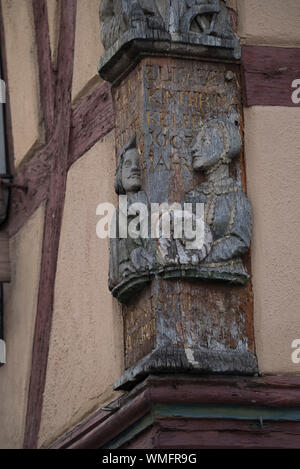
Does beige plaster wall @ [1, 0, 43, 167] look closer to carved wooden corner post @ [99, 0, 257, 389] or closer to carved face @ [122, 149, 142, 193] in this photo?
carved wooden corner post @ [99, 0, 257, 389]

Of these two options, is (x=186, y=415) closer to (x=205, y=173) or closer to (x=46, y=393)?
(x=205, y=173)

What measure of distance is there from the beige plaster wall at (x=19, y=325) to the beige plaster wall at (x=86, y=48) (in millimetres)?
724

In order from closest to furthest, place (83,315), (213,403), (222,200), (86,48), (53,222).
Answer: (213,403)
(222,200)
(83,315)
(86,48)
(53,222)

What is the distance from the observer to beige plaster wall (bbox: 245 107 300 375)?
6.97 meters

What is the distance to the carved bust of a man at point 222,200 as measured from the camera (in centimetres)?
693

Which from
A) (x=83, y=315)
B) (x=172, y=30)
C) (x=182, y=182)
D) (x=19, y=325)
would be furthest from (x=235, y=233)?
(x=19, y=325)

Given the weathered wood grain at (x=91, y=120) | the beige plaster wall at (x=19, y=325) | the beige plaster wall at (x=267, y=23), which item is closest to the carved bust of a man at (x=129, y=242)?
the weathered wood grain at (x=91, y=120)

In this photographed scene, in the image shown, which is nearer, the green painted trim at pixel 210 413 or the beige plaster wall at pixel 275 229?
the green painted trim at pixel 210 413

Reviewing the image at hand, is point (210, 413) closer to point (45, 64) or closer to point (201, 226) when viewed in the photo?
point (201, 226)

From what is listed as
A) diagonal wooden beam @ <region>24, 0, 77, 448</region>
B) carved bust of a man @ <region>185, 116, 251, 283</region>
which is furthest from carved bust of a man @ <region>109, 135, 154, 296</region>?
diagonal wooden beam @ <region>24, 0, 77, 448</region>

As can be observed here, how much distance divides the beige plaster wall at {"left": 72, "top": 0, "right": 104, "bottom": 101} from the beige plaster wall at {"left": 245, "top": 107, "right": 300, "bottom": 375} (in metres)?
0.96

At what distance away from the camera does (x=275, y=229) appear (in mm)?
7094

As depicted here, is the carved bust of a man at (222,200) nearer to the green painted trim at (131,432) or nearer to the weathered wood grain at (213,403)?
the weathered wood grain at (213,403)

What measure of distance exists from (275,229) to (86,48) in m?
1.44
